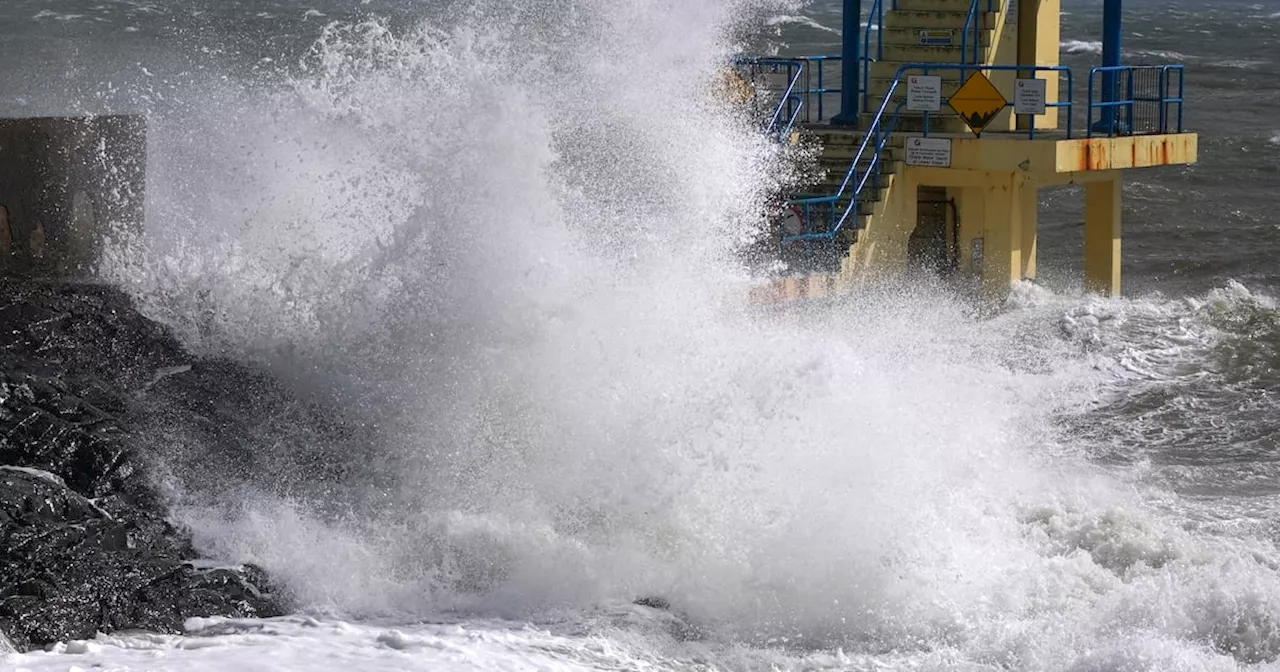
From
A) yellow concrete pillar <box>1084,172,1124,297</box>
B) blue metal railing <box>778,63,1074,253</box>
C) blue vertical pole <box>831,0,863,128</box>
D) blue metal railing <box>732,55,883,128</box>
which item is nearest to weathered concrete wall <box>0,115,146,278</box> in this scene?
blue metal railing <box>778,63,1074,253</box>

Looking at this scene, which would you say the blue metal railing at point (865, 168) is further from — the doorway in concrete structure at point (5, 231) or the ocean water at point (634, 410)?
the doorway in concrete structure at point (5, 231)

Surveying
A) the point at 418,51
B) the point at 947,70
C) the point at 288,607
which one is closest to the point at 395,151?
the point at 418,51

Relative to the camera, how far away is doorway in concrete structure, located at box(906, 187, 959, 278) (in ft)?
54.4

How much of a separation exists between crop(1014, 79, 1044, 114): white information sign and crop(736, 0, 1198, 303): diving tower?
0.5 inches

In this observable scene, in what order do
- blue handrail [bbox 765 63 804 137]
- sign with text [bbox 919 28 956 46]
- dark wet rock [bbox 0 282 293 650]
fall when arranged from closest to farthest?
dark wet rock [bbox 0 282 293 650] → blue handrail [bbox 765 63 804 137] → sign with text [bbox 919 28 956 46]

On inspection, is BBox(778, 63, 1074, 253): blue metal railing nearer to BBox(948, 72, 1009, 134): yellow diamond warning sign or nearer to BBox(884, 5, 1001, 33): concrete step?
BBox(948, 72, 1009, 134): yellow diamond warning sign

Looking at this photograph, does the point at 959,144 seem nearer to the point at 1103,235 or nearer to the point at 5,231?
the point at 1103,235

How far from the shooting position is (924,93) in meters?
15.8

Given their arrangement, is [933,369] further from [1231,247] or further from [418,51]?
[1231,247]

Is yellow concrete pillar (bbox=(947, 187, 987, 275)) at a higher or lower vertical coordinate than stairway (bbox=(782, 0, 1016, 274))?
lower

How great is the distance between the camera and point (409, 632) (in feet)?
25.9

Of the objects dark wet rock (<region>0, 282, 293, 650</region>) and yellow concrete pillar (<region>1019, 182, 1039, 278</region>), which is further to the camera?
yellow concrete pillar (<region>1019, 182, 1039, 278</region>)

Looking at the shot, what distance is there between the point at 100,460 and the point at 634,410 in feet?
9.87

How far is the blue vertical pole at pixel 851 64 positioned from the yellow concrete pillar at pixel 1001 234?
1.69 m
